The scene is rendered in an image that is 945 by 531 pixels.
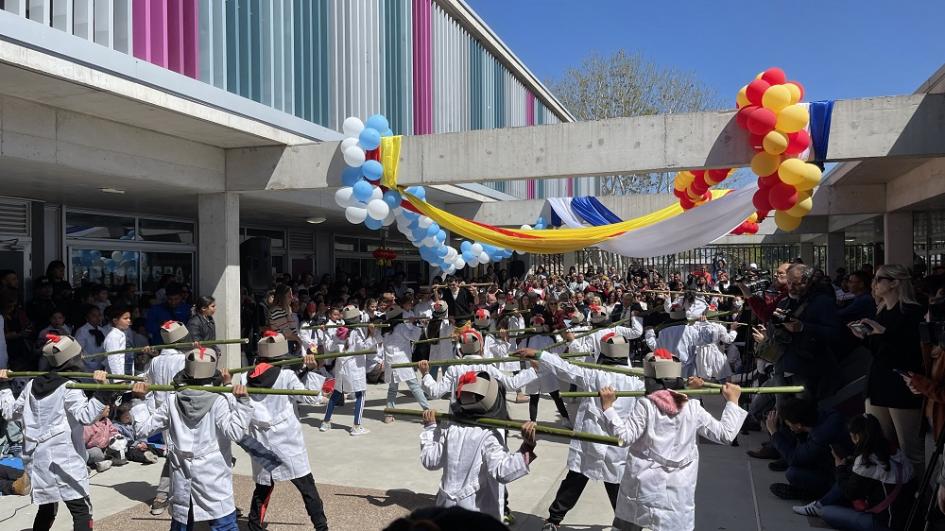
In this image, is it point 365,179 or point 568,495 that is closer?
point 568,495

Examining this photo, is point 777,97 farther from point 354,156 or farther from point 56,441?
point 56,441

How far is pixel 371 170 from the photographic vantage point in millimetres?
8984

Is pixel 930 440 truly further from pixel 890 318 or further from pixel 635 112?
pixel 635 112

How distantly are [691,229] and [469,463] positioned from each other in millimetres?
5841

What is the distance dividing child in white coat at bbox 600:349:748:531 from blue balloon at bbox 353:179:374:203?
17.5 feet

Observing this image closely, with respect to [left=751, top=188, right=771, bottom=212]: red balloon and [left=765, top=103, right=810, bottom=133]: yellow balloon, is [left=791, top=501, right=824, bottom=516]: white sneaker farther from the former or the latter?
[left=765, top=103, right=810, bottom=133]: yellow balloon

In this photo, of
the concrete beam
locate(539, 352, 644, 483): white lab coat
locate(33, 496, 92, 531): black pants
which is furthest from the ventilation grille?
locate(539, 352, 644, 483): white lab coat

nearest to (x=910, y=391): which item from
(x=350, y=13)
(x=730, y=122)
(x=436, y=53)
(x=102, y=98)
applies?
(x=730, y=122)

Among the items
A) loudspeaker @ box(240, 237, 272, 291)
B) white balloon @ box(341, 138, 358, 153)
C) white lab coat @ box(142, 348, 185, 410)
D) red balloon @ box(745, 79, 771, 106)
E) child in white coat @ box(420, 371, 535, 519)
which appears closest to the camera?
child in white coat @ box(420, 371, 535, 519)

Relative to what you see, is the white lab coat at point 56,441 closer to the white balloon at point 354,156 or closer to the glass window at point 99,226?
the white balloon at point 354,156

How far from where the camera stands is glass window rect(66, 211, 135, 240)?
11711mm

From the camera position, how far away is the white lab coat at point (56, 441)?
16.0 ft

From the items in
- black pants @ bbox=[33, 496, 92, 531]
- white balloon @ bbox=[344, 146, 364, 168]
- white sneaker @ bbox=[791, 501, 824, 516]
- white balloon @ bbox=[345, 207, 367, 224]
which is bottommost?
white sneaker @ bbox=[791, 501, 824, 516]

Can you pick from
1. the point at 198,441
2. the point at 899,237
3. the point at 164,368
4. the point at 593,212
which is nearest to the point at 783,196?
the point at 198,441
